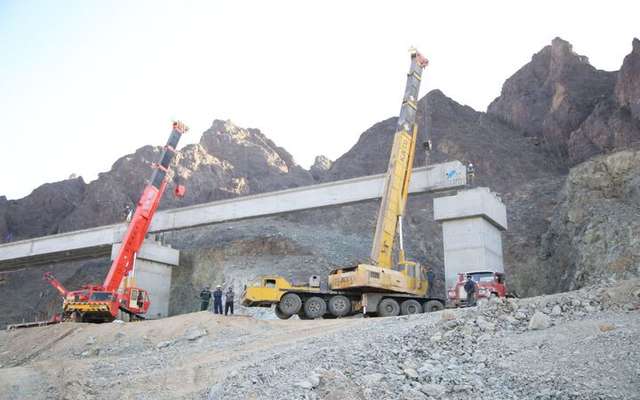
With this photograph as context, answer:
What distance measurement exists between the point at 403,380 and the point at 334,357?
1.69 metres

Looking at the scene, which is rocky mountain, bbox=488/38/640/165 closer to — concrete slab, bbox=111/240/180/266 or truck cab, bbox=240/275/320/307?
truck cab, bbox=240/275/320/307

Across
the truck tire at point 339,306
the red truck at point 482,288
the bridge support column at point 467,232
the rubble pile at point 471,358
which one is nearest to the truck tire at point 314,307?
the truck tire at point 339,306

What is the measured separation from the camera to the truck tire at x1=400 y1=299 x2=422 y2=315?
20422mm

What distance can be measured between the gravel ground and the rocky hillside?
15940mm

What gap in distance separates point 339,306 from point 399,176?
A: 5.54 meters

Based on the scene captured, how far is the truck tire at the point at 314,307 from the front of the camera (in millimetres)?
19938

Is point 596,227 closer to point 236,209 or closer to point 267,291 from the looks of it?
point 236,209

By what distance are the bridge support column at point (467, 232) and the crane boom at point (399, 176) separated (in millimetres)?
2573

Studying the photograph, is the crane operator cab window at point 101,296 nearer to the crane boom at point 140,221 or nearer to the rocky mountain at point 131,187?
the crane boom at point 140,221

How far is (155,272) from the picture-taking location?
31.5 meters

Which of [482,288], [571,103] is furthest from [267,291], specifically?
[571,103]

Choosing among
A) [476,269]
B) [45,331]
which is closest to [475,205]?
[476,269]

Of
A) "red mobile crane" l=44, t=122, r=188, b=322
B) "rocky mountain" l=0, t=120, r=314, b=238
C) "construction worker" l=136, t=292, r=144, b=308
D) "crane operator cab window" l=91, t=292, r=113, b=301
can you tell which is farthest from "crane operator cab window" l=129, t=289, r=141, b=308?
"rocky mountain" l=0, t=120, r=314, b=238

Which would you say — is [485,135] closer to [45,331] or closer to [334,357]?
[45,331]
